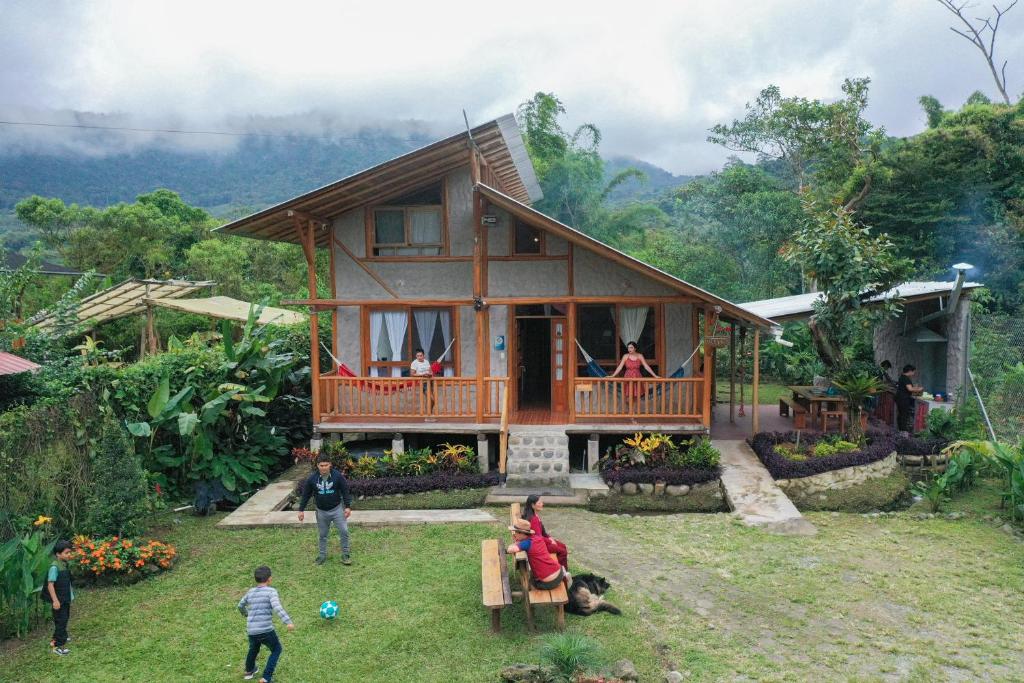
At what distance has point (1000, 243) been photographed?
24.6m

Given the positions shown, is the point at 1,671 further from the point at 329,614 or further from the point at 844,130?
the point at 844,130

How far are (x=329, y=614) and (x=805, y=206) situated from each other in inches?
540

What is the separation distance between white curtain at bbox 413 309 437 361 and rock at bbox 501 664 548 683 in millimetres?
9511

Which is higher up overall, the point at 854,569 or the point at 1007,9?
the point at 1007,9

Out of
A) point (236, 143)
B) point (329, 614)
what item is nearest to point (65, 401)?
point (329, 614)

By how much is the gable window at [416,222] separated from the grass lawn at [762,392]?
34.1 feet

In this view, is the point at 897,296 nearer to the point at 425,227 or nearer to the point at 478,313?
the point at 478,313

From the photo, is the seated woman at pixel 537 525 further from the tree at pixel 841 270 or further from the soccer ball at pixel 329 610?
the tree at pixel 841 270

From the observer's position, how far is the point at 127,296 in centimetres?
2048

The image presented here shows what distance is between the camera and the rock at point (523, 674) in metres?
6.69

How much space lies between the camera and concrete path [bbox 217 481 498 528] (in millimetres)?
11523

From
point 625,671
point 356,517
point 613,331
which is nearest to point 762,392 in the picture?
point 613,331

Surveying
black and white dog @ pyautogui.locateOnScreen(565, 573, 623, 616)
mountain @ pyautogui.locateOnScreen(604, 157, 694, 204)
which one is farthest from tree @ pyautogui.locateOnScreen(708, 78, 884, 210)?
mountain @ pyautogui.locateOnScreen(604, 157, 694, 204)

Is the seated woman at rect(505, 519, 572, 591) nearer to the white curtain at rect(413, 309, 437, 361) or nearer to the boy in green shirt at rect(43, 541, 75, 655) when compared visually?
the boy in green shirt at rect(43, 541, 75, 655)
